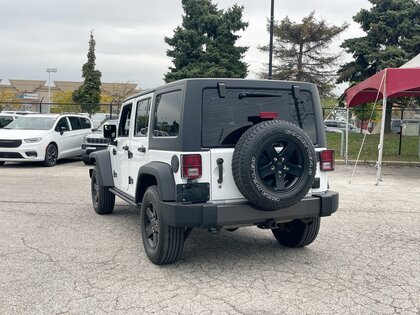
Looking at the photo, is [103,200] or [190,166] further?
[103,200]

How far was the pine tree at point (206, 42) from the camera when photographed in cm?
2994

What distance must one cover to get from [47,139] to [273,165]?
450 inches

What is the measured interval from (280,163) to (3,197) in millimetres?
6442

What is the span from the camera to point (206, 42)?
100 ft

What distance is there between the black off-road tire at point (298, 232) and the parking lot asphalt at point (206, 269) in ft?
0.39

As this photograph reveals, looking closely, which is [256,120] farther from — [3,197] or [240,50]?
[240,50]


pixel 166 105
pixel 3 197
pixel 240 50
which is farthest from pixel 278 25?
pixel 166 105

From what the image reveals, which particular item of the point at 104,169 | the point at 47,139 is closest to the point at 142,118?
the point at 104,169

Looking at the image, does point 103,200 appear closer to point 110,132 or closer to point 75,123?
point 110,132

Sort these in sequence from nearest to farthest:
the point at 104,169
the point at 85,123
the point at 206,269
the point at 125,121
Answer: the point at 206,269
the point at 125,121
the point at 104,169
the point at 85,123

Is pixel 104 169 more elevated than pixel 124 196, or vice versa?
pixel 104 169

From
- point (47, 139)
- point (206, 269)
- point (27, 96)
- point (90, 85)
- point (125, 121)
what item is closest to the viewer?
point (206, 269)

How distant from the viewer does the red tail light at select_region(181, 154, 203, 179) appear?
4.18 meters

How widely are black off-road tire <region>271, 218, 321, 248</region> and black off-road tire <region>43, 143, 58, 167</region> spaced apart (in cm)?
A: 1047
